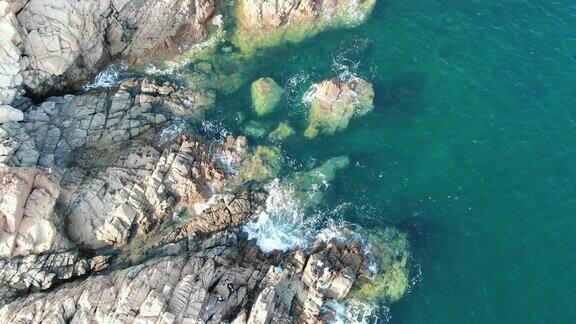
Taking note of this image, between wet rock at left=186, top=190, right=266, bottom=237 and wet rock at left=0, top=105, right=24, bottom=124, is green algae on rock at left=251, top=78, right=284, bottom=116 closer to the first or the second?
wet rock at left=186, top=190, right=266, bottom=237

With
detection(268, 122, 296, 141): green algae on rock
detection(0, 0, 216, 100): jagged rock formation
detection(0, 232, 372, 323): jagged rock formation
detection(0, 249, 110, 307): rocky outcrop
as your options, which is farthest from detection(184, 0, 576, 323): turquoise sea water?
detection(0, 249, 110, 307): rocky outcrop

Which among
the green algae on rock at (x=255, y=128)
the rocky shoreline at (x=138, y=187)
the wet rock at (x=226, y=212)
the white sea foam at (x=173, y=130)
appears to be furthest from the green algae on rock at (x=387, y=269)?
the white sea foam at (x=173, y=130)

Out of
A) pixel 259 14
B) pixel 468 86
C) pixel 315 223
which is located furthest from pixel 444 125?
pixel 259 14

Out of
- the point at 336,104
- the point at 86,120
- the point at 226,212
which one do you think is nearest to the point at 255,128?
the point at 336,104

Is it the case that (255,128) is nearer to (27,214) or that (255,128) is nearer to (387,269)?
(387,269)

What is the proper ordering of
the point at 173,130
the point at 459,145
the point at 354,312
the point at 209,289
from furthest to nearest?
the point at 459,145
the point at 173,130
the point at 354,312
the point at 209,289

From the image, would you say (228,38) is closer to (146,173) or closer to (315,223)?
(146,173)
